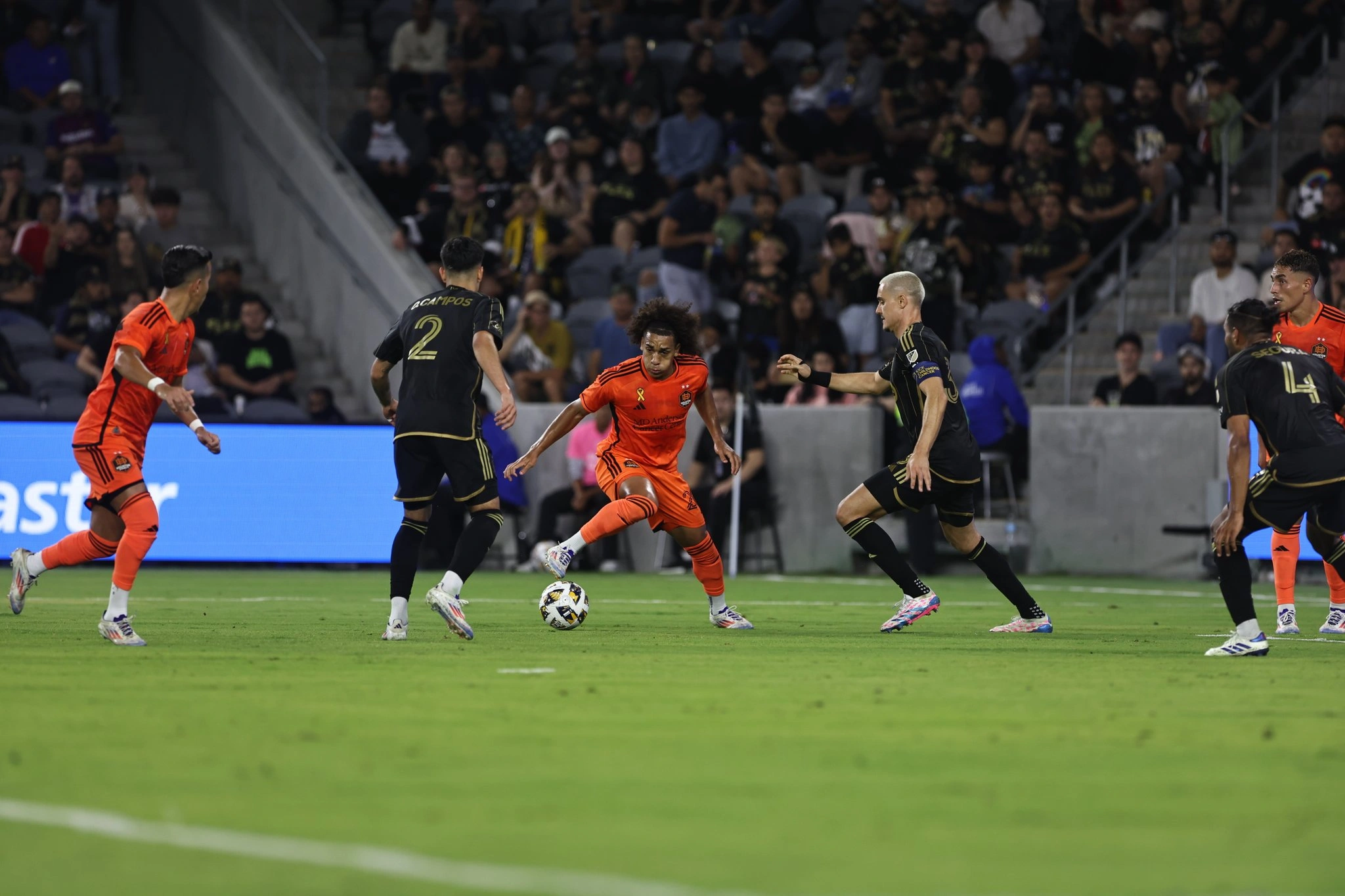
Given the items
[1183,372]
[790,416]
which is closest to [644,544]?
[790,416]

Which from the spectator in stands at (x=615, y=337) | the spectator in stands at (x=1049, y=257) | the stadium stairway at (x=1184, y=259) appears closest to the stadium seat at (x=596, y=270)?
the spectator in stands at (x=615, y=337)

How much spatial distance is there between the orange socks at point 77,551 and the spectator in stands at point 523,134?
1432 centimetres

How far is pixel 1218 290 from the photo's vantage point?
1986cm

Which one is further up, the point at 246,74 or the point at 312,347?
the point at 246,74

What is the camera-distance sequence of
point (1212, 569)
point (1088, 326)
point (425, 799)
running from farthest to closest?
1. point (1088, 326)
2. point (1212, 569)
3. point (425, 799)

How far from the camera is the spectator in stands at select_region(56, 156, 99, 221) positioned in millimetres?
24047

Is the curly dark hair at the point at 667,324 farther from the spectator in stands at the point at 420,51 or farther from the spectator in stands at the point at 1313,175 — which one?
the spectator in stands at the point at 420,51

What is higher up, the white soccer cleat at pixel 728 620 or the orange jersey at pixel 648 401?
the orange jersey at pixel 648 401

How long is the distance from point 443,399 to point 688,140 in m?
14.1

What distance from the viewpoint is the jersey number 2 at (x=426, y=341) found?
10.8 metres

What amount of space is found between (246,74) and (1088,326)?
38.8 ft

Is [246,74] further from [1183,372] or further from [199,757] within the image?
[199,757]

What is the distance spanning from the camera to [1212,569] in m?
18.4

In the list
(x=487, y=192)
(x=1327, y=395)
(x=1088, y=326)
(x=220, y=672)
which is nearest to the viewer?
(x=220, y=672)
